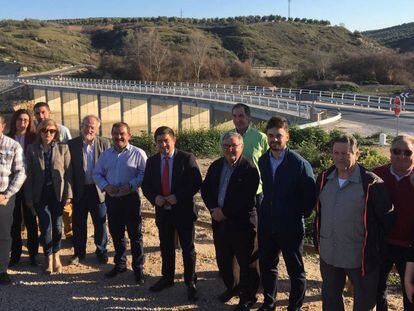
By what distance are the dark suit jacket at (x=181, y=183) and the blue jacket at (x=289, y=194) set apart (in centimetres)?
87

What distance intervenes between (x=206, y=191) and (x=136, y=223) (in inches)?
41.6

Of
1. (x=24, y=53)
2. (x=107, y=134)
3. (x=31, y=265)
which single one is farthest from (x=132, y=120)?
(x=24, y=53)

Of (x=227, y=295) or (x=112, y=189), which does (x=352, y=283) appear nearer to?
(x=227, y=295)

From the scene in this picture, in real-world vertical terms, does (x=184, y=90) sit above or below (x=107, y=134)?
above

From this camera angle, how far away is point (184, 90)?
1625 inches

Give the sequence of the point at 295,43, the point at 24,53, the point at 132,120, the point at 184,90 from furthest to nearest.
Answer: the point at 295,43, the point at 24,53, the point at 132,120, the point at 184,90

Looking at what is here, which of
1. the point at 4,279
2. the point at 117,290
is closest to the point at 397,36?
the point at 117,290

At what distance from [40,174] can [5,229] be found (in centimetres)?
67

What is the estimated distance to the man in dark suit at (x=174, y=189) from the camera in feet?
15.4

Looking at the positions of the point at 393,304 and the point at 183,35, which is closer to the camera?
the point at 393,304

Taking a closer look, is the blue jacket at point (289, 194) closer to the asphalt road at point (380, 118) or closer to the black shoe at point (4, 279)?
the black shoe at point (4, 279)

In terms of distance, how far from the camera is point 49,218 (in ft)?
17.3

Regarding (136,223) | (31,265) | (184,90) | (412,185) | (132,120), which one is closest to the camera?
(412,185)

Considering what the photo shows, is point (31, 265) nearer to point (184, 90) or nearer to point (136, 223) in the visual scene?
point (136, 223)
